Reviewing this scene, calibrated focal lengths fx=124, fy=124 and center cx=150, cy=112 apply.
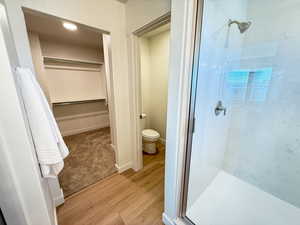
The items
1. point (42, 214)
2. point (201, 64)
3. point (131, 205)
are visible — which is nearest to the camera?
point (42, 214)

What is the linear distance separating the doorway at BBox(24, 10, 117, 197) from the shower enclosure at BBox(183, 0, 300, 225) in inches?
49.6

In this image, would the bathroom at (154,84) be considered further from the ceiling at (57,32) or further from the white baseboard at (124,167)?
the ceiling at (57,32)

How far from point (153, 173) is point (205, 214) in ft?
2.72

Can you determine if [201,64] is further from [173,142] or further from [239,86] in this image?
[239,86]

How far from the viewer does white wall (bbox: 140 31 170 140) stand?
8.23ft

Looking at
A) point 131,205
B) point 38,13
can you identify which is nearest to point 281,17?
point 38,13

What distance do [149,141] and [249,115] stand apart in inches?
62.0

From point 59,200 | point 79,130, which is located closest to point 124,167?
point 59,200

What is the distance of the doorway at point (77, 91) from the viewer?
6.36 feet

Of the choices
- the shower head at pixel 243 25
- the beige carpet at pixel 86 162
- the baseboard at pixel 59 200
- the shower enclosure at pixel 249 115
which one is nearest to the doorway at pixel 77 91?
the beige carpet at pixel 86 162

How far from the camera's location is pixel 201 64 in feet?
2.99

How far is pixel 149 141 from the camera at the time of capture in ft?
7.70

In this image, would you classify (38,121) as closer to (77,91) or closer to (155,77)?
(155,77)

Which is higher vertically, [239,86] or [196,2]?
[196,2]
